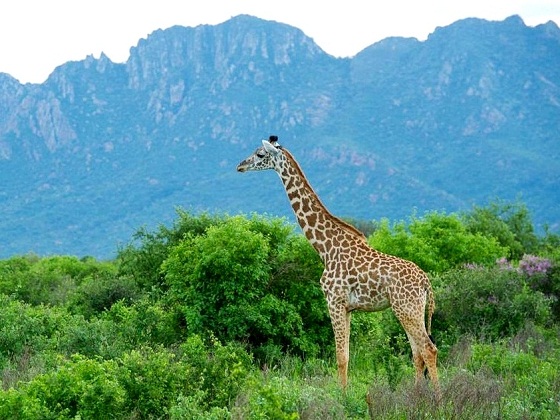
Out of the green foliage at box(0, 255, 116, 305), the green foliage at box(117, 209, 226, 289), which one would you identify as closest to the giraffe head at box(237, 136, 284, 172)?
the green foliage at box(117, 209, 226, 289)

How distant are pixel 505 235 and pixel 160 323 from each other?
88.7 ft

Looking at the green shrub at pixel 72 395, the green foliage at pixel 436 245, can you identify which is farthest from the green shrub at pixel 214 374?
the green foliage at pixel 436 245

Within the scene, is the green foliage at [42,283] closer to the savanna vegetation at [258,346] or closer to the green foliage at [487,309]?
the savanna vegetation at [258,346]

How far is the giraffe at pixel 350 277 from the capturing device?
11.5m

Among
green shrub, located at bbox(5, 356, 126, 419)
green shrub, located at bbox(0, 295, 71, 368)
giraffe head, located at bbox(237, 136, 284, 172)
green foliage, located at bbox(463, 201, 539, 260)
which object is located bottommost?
green foliage, located at bbox(463, 201, 539, 260)

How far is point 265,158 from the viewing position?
506 inches

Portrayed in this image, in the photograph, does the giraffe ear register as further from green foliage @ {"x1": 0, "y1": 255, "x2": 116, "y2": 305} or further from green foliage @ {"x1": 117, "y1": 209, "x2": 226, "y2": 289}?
green foliage @ {"x1": 0, "y1": 255, "x2": 116, "y2": 305}

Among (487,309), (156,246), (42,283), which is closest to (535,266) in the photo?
(487,309)

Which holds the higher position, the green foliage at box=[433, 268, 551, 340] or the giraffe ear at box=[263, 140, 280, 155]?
the giraffe ear at box=[263, 140, 280, 155]

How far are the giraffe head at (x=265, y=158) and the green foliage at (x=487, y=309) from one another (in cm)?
497

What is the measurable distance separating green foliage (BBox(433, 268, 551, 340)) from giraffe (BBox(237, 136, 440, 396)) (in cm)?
414

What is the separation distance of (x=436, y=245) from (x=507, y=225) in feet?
55.6

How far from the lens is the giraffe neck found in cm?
1266

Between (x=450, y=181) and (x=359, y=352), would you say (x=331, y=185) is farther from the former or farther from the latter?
(x=359, y=352)
